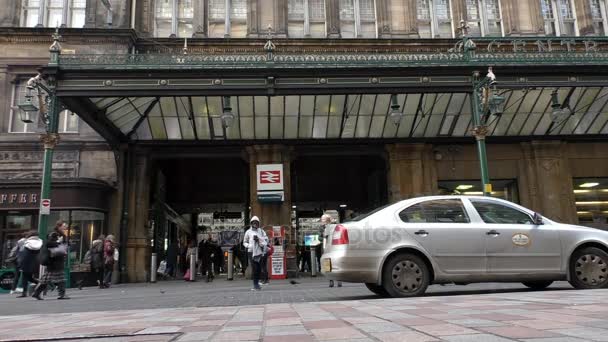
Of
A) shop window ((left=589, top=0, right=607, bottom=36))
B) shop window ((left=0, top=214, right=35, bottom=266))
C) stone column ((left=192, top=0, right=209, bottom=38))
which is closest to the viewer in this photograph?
shop window ((left=0, top=214, right=35, bottom=266))

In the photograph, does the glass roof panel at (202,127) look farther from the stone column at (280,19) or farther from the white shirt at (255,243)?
the white shirt at (255,243)

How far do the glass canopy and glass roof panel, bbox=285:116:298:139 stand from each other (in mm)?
38

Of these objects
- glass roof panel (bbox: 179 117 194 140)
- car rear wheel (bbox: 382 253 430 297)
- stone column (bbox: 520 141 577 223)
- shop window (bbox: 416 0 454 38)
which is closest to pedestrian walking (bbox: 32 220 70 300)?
glass roof panel (bbox: 179 117 194 140)

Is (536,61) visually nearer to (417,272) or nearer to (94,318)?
(417,272)

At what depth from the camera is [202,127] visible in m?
18.6

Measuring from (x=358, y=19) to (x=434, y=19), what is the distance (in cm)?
342

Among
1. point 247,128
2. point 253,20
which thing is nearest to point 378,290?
point 247,128

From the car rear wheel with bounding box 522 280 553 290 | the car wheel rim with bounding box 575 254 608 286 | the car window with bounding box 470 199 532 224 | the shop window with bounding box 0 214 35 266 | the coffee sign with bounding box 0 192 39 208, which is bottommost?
the car rear wheel with bounding box 522 280 553 290

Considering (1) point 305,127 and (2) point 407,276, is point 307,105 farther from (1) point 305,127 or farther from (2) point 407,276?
(2) point 407,276

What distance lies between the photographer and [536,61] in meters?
15.0

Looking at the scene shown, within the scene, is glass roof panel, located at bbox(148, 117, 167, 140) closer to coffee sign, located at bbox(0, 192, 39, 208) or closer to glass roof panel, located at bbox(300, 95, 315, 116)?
coffee sign, located at bbox(0, 192, 39, 208)

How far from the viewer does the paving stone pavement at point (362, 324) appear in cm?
377

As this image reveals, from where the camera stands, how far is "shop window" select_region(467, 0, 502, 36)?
2156 cm

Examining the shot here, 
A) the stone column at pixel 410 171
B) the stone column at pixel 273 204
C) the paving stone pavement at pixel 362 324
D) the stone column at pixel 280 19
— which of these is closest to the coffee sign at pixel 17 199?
the stone column at pixel 273 204
